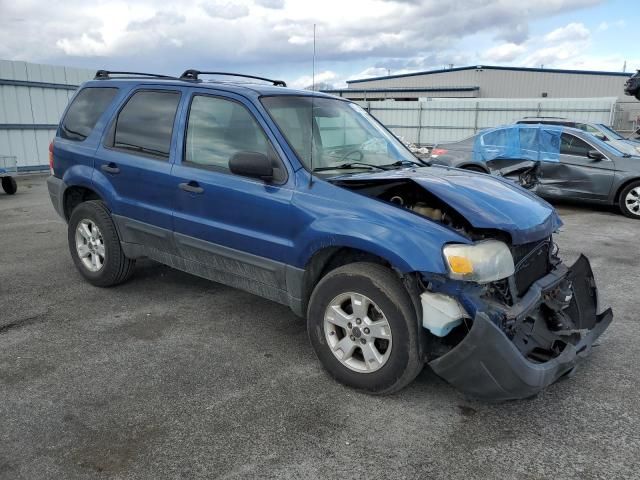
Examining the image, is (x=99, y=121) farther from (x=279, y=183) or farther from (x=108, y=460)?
(x=108, y=460)

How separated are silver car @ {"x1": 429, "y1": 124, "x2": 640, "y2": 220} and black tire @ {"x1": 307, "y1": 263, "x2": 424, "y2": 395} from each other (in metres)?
6.40

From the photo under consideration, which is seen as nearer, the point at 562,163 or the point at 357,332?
the point at 357,332

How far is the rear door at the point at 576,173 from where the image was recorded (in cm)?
954

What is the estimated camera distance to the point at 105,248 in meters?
4.91

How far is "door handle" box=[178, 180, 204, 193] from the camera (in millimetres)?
4006

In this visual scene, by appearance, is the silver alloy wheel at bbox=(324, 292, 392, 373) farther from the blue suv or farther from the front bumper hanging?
the front bumper hanging

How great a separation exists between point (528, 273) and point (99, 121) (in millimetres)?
3923

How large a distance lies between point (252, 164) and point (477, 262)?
155 cm

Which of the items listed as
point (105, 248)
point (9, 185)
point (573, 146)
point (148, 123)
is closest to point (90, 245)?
point (105, 248)

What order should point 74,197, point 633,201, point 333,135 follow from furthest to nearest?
point 633,201, point 74,197, point 333,135

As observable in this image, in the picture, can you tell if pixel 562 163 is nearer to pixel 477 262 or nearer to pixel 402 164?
pixel 402 164

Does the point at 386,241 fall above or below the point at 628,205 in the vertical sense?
above

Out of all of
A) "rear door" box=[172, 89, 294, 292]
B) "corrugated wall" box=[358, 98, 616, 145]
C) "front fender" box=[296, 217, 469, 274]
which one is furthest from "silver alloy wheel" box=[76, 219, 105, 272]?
"corrugated wall" box=[358, 98, 616, 145]

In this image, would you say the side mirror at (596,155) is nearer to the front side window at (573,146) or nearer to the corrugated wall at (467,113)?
the front side window at (573,146)
